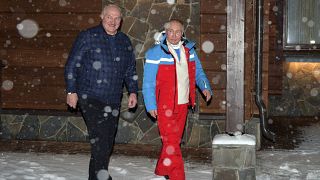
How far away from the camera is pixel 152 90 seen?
4.66m

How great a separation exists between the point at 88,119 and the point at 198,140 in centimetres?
327

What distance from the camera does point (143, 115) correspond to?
7496 millimetres

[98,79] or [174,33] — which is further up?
[174,33]

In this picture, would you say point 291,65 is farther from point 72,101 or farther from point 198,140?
point 72,101

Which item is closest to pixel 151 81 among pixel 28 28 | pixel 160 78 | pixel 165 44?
pixel 160 78

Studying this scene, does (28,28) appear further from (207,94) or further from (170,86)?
(207,94)

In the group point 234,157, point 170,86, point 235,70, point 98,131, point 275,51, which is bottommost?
point 234,157

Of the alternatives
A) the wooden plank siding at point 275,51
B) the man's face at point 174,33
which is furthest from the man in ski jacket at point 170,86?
the wooden plank siding at point 275,51

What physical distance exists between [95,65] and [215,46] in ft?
10.8

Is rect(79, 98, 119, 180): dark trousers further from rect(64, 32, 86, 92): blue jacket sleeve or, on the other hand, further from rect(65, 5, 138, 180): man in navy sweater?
rect(64, 32, 86, 92): blue jacket sleeve

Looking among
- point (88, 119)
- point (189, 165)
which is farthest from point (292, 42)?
point (88, 119)

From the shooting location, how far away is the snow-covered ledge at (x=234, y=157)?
448 centimetres

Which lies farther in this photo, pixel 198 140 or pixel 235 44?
pixel 198 140

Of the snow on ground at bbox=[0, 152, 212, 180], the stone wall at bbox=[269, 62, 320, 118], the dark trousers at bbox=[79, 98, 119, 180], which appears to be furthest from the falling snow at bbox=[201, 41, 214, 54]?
the stone wall at bbox=[269, 62, 320, 118]
